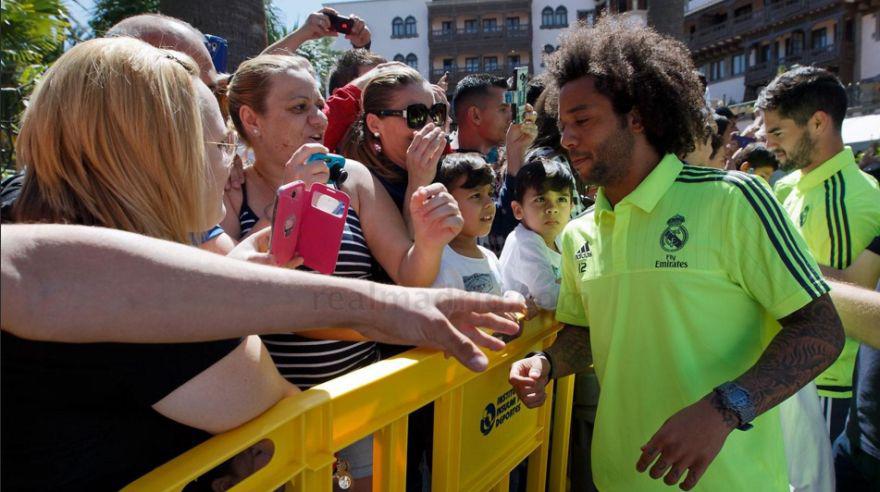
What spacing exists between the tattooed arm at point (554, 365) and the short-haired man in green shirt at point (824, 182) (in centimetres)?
141

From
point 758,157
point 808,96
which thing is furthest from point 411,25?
point 808,96

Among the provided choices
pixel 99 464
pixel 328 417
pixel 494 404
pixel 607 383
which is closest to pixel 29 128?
pixel 99 464

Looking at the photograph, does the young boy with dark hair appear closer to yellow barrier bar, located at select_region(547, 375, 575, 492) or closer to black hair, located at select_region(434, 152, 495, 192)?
→ black hair, located at select_region(434, 152, 495, 192)

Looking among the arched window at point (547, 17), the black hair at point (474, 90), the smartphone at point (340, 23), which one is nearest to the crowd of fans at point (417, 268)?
the black hair at point (474, 90)

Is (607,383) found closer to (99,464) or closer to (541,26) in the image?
(99,464)

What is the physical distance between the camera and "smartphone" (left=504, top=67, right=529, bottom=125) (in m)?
3.62

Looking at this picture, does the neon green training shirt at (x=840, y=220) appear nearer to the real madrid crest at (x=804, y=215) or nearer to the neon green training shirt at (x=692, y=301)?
the real madrid crest at (x=804, y=215)

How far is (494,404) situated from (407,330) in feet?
3.31

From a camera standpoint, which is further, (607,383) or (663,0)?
(663,0)

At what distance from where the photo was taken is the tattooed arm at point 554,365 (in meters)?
1.93

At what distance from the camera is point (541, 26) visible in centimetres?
4716

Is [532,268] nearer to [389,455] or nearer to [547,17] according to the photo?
[389,455]

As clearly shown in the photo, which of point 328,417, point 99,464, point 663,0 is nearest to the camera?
point 99,464

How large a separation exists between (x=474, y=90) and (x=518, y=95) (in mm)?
391
